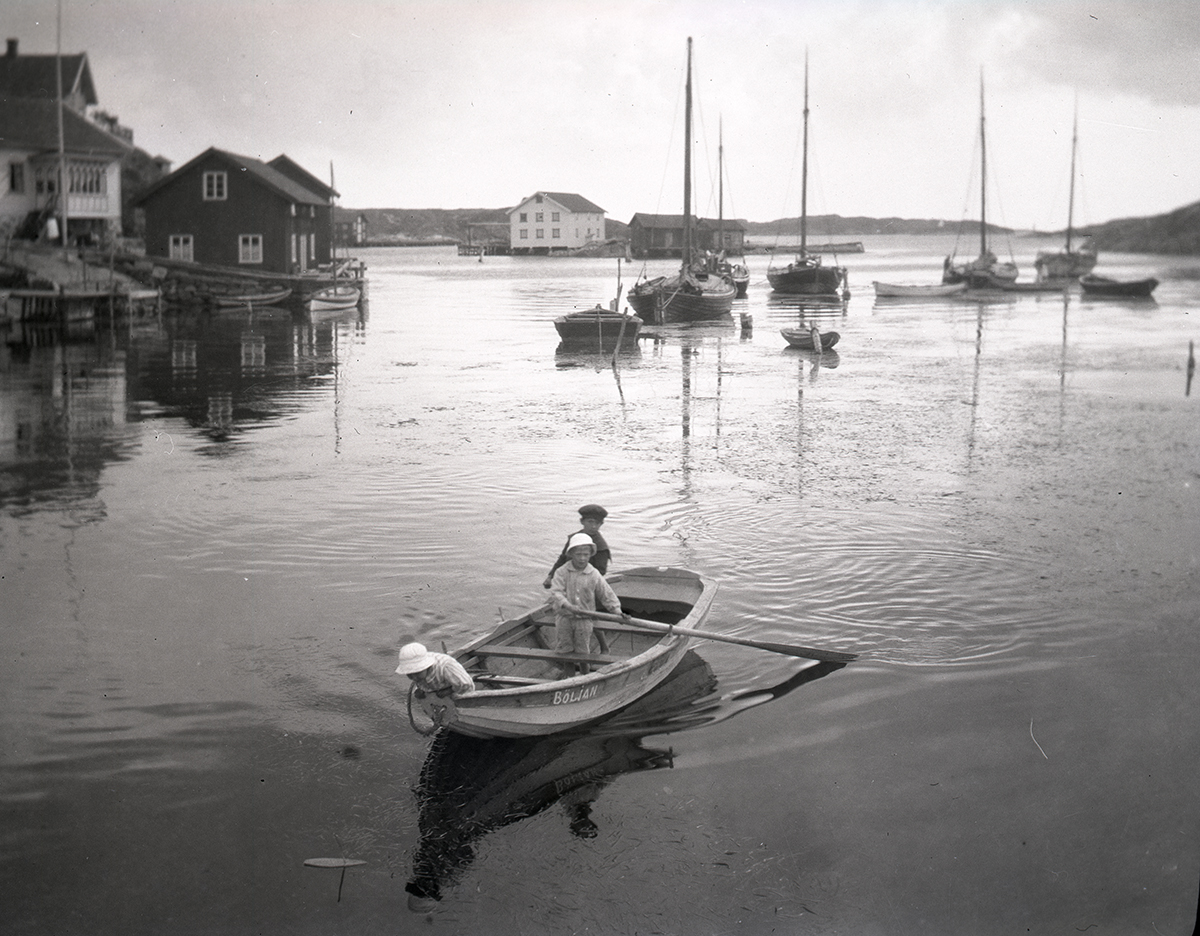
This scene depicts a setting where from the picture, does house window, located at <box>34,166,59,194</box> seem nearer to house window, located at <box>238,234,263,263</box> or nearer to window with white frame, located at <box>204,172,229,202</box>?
window with white frame, located at <box>204,172,229,202</box>

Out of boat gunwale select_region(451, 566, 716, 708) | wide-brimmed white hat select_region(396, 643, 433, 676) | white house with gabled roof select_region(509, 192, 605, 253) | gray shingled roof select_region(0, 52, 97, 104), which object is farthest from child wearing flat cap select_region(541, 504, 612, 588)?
white house with gabled roof select_region(509, 192, 605, 253)

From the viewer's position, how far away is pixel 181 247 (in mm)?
54625

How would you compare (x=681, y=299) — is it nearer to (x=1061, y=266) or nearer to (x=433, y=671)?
(x=1061, y=266)

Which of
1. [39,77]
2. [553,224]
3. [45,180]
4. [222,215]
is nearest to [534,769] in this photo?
[39,77]

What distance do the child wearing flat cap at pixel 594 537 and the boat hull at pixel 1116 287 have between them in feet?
83.4

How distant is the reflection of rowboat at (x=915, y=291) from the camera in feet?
218

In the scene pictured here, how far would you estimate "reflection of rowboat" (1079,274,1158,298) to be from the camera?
112 ft

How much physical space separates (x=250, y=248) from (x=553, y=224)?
1063 inches

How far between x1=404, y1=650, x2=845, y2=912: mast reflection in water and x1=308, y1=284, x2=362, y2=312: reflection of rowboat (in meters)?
44.4

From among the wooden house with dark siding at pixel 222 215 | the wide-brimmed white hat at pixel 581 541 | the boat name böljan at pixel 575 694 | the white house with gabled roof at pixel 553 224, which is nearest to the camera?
the boat name böljan at pixel 575 694

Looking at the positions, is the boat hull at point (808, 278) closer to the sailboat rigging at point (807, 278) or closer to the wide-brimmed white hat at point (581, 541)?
the sailboat rigging at point (807, 278)

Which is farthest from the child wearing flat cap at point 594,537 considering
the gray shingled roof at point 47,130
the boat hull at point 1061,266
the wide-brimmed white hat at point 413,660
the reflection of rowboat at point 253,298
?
the reflection of rowboat at point 253,298

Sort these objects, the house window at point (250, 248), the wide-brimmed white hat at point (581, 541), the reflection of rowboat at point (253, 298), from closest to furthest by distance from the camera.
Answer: the wide-brimmed white hat at point (581, 541), the reflection of rowboat at point (253, 298), the house window at point (250, 248)

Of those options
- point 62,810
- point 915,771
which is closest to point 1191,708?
point 915,771
